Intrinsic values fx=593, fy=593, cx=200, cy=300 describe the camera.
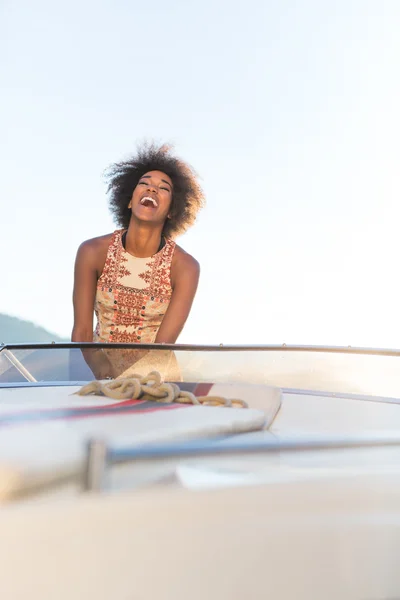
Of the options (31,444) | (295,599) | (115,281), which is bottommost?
(295,599)

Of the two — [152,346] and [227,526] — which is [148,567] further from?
[152,346]

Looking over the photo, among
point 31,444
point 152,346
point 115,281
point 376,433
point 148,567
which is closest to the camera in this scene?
point 148,567

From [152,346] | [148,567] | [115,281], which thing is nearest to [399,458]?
[148,567]

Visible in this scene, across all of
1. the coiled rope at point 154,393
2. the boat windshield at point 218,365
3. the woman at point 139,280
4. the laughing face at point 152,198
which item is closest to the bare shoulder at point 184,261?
the woman at point 139,280

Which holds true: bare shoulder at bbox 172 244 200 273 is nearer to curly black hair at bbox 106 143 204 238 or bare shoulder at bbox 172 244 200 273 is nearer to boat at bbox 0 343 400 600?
curly black hair at bbox 106 143 204 238

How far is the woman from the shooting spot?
281 cm

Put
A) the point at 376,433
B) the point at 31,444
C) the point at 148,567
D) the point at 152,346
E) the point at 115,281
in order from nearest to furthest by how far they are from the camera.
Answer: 1. the point at 148,567
2. the point at 31,444
3. the point at 376,433
4. the point at 152,346
5. the point at 115,281

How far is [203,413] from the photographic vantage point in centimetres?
98

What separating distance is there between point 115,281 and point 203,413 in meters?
2.02

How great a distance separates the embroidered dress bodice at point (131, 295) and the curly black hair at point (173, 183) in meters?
0.64

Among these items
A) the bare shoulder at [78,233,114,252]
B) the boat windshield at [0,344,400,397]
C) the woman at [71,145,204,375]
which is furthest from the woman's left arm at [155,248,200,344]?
the boat windshield at [0,344,400,397]

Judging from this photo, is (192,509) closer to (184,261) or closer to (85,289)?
(85,289)

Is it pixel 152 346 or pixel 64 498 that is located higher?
pixel 152 346

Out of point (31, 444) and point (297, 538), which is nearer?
point (297, 538)
